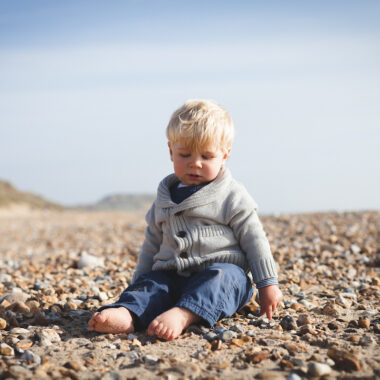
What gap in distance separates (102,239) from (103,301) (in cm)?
612

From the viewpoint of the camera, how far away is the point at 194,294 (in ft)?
10.6

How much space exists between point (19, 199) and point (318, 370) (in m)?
35.0

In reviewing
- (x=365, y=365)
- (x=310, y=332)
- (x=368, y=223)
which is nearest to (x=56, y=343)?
(x=310, y=332)

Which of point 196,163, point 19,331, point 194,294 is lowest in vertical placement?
point 19,331

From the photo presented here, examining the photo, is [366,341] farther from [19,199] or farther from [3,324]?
[19,199]

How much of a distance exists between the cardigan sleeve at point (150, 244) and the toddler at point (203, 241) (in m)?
0.17

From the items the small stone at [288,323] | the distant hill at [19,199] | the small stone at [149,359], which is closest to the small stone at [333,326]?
the small stone at [288,323]

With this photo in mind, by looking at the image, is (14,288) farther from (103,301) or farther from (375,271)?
(375,271)

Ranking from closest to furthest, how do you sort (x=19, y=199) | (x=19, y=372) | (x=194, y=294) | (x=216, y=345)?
1. (x=19, y=372)
2. (x=216, y=345)
3. (x=194, y=294)
4. (x=19, y=199)

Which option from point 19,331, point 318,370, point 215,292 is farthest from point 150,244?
point 318,370

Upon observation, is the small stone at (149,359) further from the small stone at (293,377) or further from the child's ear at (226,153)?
the child's ear at (226,153)

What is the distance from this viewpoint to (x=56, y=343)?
3.05 metres

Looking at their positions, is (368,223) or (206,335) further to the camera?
(368,223)

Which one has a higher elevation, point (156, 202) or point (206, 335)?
point (156, 202)
